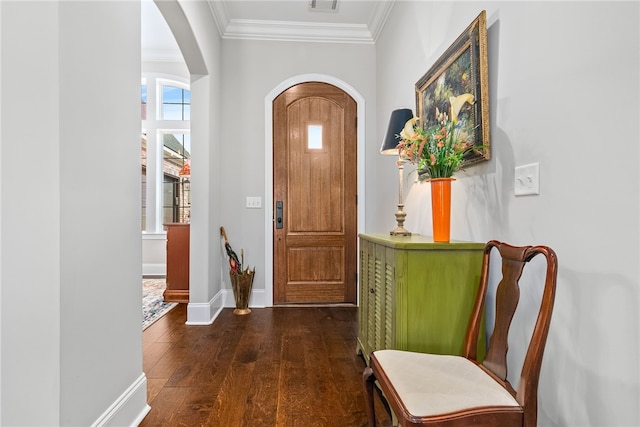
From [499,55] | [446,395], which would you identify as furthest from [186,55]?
[446,395]

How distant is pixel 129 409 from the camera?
5.16 feet

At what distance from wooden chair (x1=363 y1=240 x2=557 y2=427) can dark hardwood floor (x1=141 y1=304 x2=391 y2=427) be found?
0.57 meters

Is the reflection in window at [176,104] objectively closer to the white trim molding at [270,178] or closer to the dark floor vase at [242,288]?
the white trim molding at [270,178]

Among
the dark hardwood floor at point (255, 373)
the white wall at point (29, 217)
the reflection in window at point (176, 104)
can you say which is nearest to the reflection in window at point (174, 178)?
the reflection in window at point (176, 104)

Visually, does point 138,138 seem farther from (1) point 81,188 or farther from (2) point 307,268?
(2) point 307,268

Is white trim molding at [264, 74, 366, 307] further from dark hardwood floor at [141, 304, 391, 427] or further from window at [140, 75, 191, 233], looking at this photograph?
window at [140, 75, 191, 233]

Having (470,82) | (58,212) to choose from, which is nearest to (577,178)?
(470,82)

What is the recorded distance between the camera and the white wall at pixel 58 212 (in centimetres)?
107

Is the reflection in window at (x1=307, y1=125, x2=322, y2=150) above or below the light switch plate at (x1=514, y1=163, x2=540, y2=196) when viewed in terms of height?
above

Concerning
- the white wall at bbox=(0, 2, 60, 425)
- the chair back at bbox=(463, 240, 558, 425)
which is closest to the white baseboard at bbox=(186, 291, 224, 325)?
the white wall at bbox=(0, 2, 60, 425)

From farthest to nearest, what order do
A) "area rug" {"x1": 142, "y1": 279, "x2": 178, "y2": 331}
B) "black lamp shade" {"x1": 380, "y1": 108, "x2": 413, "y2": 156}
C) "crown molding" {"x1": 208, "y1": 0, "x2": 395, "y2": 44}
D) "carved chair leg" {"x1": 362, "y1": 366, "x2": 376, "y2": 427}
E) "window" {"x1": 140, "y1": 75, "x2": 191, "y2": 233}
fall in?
"window" {"x1": 140, "y1": 75, "x2": 191, "y2": 233} < "crown molding" {"x1": 208, "y1": 0, "x2": 395, "y2": 44} < "area rug" {"x1": 142, "y1": 279, "x2": 178, "y2": 331} < "black lamp shade" {"x1": 380, "y1": 108, "x2": 413, "y2": 156} < "carved chair leg" {"x1": 362, "y1": 366, "x2": 376, "y2": 427}

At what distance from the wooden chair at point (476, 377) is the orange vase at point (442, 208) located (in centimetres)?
30

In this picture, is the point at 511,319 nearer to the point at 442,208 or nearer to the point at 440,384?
the point at 440,384

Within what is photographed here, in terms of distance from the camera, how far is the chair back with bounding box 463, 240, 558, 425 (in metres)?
0.96
